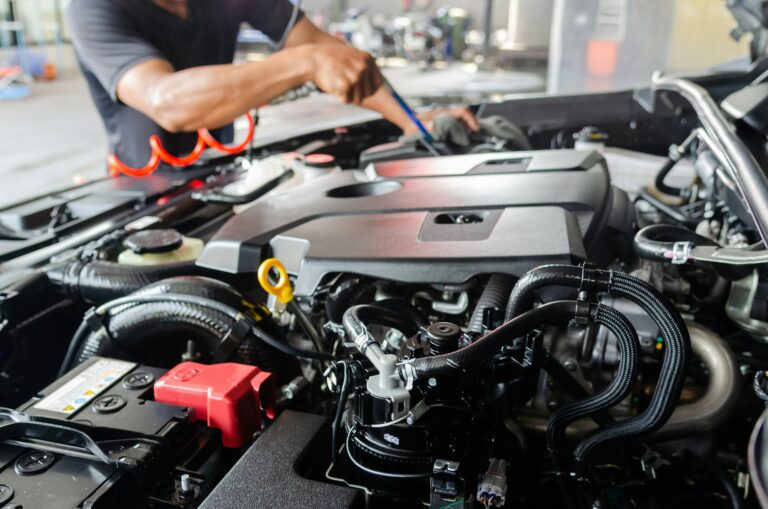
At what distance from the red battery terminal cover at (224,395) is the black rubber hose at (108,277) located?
0.87 feet

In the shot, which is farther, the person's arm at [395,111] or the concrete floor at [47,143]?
the concrete floor at [47,143]

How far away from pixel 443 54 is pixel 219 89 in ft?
31.5

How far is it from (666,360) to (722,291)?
1.84 feet

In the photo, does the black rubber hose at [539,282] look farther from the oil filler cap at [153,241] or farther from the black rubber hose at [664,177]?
the black rubber hose at [664,177]

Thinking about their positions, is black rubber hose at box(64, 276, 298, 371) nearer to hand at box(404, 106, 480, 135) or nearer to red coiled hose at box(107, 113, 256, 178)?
red coiled hose at box(107, 113, 256, 178)

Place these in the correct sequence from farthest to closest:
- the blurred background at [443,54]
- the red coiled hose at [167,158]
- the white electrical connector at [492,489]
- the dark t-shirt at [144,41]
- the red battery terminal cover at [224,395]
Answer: the blurred background at [443,54] → the dark t-shirt at [144,41] → the red coiled hose at [167,158] → the red battery terminal cover at [224,395] → the white electrical connector at [492,489]

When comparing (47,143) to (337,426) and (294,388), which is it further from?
(337,426)

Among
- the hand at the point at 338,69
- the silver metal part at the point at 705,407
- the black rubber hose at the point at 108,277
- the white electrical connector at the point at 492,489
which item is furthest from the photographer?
the hand at the point at 338,69

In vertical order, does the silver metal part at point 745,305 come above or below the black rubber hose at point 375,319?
below

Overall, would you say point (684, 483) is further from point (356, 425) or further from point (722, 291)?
point (356, 425)

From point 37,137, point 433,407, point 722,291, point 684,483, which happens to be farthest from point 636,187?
point 37,137

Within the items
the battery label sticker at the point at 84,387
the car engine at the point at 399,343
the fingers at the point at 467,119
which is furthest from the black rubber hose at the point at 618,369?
the fingers at the point at 467,119

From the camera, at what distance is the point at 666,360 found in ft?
2.37

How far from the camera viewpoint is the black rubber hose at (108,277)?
41.9 inches
